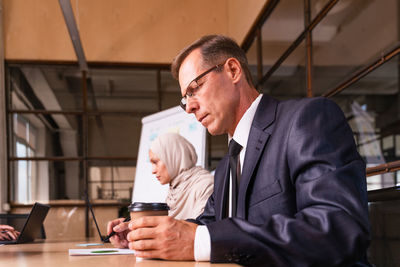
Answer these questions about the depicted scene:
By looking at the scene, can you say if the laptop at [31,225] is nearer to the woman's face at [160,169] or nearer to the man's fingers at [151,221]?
the woman's face at [160,169]

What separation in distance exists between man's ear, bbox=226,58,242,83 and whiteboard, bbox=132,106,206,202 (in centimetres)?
220

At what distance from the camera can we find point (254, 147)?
3.67 ft

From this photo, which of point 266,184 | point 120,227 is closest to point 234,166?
point 266,184

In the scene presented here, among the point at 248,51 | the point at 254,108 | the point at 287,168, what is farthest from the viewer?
the point at 248,51

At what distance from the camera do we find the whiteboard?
368 centimetres

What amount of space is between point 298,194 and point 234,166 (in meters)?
0.32

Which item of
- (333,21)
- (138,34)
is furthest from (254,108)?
(138,34)

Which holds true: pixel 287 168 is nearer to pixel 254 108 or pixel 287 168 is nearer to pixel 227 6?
pixel 254 108

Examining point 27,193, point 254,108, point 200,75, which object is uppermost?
point 200,75

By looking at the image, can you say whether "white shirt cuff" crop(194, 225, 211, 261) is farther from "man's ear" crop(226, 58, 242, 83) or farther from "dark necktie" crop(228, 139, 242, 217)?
"man's ear" crop(226, 58, 242, 83)

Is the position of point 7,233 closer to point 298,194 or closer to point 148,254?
point 148,254

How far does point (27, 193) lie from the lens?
17.6 ft

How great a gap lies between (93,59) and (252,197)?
15.7 ft

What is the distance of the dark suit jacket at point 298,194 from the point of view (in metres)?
0.78
